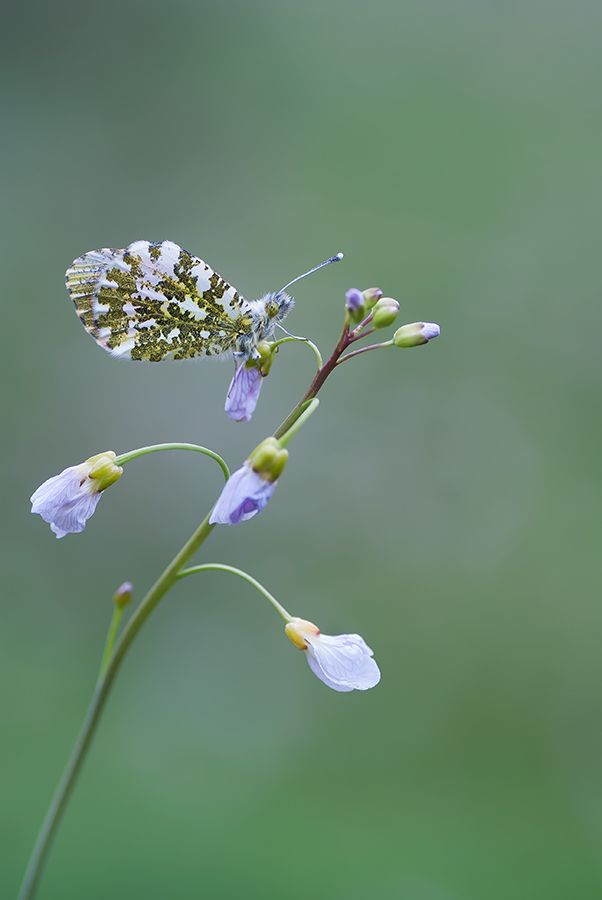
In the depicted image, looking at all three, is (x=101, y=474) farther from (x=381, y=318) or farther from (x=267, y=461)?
(x=381, y=318)

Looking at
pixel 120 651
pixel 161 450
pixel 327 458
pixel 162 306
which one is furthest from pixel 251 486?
pixel 327 458

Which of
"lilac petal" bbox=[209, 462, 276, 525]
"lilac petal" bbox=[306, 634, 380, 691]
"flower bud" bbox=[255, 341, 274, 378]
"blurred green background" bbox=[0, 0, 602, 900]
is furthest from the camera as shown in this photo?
"blurred green background" bbox=[0, 0, 602, 900]

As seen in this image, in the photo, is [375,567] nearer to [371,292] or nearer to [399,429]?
[399,429]

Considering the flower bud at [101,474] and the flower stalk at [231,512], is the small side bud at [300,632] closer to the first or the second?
the flower stalk at [231,512]

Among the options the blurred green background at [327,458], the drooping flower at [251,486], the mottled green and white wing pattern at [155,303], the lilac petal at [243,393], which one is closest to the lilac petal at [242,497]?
the drooping flower at [251,486]

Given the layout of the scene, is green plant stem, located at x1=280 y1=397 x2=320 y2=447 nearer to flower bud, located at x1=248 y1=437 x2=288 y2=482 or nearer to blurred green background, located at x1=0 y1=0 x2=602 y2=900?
flower bud, located at x1=248 y1=437 x2=288 y2=482

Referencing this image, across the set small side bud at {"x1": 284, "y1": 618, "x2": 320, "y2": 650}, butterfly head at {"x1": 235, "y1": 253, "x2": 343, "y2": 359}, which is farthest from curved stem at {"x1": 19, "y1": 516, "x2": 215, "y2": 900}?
butterfly head at {"x1": 235, "y1": 253, "x2": 343, "y2": 359}
